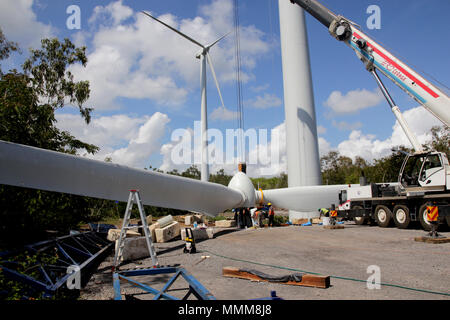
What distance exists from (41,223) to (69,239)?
1.71m

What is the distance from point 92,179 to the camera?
29.8 ft

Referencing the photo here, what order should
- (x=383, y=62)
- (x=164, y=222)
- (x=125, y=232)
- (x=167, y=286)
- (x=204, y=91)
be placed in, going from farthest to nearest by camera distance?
1. (x=204, y=91)
2. (x=164, y=222)
3. (x=383, y=62)
4. (x=125, y=232)
5. (x=167, y=286)

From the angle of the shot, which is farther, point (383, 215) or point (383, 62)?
point (383, 215)

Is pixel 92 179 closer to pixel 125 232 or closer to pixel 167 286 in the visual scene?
pixel 125 232

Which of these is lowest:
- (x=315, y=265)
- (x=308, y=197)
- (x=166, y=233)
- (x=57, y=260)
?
(x=315, y=265)

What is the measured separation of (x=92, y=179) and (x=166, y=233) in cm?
361

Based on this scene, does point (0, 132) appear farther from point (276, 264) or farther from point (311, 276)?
point (311, 276)

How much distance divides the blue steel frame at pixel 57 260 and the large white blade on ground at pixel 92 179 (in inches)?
56.5

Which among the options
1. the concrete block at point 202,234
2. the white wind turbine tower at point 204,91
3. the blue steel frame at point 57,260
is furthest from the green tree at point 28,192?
the white wind turbine tower at point 204,91

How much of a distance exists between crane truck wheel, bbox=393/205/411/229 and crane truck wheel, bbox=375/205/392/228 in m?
0.36

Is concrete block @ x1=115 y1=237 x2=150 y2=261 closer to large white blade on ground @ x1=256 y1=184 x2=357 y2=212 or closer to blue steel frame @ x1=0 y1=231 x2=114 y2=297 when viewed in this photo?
blue steel frame @ x1=0 y1=231 x2=114 y2=297

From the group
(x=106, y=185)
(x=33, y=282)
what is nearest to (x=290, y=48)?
(x=106, y=185)

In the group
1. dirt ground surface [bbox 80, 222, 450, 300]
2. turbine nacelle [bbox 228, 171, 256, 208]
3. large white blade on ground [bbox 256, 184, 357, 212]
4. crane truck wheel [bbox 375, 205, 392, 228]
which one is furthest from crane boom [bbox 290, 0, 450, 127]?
large white blade on ground [bbox 256, 184, 357, 212]

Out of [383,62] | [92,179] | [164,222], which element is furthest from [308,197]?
[92,179]
